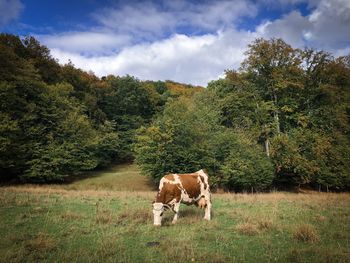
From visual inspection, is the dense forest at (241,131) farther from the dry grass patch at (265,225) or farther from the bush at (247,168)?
the dry grass patch at (265,225)

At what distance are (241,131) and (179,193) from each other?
85.6 ft

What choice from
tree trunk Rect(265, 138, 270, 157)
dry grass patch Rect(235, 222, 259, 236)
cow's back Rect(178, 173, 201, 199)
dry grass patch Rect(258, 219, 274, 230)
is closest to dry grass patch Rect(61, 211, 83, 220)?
cow's back Rect(178, 173, 201, 199)

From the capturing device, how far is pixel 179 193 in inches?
543

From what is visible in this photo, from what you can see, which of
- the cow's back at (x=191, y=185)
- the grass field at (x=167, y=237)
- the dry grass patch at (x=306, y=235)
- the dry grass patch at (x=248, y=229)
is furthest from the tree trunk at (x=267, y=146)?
the dry grass patch at (x=306, y=235)

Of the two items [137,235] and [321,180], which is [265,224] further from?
[321,180]

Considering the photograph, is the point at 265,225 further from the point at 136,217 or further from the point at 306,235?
the point at 136,217

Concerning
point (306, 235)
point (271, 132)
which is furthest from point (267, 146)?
point (306, 235)

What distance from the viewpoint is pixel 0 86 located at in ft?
115

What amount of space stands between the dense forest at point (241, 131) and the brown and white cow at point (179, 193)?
20504mm

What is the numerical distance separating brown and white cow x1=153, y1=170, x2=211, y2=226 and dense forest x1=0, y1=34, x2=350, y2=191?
20504 millimetres

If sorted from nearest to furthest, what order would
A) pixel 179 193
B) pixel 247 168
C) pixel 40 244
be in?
1. pixel 40 244
2. pixel 179 193
3. pixel 247 168

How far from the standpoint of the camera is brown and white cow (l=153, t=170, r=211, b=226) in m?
13.1

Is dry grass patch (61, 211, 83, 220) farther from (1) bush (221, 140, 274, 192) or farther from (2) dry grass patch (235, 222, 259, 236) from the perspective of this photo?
(1) bush (221, 140, 274, 192)

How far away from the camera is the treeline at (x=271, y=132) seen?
36.8 meters
